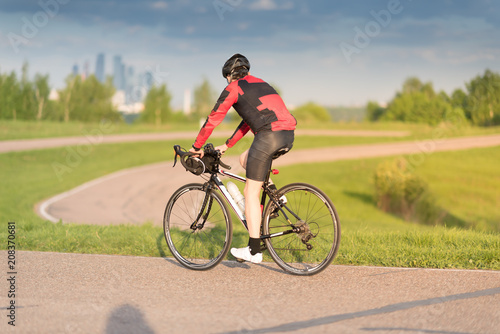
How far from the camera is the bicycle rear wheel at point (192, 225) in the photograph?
5898 millimetres

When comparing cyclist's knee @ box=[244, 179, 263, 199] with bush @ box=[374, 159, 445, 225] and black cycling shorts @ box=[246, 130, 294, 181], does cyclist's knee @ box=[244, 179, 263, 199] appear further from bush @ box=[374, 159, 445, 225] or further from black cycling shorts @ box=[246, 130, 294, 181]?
bush @ box=[374, 159, 445, 225]

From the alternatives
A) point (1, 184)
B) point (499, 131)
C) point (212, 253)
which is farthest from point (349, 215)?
point (499, 131)

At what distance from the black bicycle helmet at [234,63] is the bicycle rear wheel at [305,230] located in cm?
123

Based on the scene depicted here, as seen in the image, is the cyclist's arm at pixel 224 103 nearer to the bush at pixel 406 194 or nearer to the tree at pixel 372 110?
the bush at pixel 406 194

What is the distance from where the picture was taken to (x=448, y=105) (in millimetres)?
33594

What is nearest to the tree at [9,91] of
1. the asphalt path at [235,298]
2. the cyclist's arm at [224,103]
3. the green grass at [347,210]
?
the green grass at [347,210]

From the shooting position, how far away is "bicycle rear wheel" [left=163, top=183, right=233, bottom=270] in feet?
19.4

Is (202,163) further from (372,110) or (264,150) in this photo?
(372,110)

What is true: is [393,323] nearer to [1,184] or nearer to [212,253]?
[212,253]

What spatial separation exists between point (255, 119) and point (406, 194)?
20.9 metres

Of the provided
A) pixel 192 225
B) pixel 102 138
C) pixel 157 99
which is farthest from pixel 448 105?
pixel 157 99

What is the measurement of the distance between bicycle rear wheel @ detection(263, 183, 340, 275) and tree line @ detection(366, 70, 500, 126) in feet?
27.3

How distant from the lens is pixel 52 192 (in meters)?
19.1

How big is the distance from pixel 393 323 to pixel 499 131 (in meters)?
47.9
